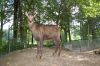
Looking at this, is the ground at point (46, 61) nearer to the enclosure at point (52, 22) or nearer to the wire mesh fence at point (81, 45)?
the enclosure at point (52, 22)

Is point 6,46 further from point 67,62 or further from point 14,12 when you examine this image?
point 67,62

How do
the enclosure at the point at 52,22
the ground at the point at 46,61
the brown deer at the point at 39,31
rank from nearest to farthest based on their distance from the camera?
1. the ground at the point at 46,61
2. the brown deer at the point at 39,31
3. the enclosure at the point at 52,22

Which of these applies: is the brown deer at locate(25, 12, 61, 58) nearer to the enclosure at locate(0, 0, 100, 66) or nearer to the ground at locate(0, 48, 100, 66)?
the ground at locate(0, 48, 100, 66)

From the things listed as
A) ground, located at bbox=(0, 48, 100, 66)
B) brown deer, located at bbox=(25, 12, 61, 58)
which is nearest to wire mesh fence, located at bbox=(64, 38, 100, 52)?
ground, located at bbox=(0, 48, 100, 66)

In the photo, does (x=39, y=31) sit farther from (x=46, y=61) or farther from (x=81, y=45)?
(x=81, y=45)

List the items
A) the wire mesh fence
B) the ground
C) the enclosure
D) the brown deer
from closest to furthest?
the ground < the brown deer < the enclosure < the wire mesh fence

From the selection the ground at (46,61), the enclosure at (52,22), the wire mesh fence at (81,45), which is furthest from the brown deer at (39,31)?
the wire mesh fence at (81,45)

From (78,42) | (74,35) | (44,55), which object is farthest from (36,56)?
(74,35)

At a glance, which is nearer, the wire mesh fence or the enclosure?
the enclosure

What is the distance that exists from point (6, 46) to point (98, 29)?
1234 cm

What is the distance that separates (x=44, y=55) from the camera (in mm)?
11531

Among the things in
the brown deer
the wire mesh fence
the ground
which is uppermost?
the brown deer

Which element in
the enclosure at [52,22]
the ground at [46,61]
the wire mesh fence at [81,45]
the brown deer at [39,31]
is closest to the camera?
the ground at [46,61]

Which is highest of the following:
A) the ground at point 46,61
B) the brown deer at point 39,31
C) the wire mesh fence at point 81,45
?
the brown deer at point 39,31
